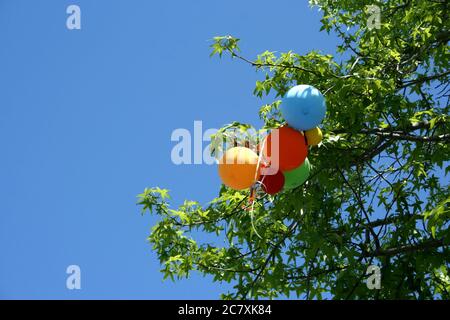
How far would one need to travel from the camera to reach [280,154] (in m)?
5.66

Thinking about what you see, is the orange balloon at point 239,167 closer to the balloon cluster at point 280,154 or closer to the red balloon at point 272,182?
the balloon cluster at point 280,154

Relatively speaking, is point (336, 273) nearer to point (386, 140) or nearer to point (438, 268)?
point (438, 268)

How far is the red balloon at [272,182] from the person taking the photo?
572 cm

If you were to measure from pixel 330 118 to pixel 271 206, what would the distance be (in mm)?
1362

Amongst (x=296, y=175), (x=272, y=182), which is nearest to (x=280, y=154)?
(x=272, y=182)

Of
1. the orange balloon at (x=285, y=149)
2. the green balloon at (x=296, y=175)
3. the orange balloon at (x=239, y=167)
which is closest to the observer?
the orange balloon at (x=239, y=167)

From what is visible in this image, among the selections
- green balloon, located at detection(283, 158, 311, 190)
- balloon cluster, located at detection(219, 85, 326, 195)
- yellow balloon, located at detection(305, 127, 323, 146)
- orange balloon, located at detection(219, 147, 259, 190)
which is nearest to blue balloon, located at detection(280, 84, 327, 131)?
balloon cluster, located at detection(219, 85, 326, 195)

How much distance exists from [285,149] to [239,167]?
41cm

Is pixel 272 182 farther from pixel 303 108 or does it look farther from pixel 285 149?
pixel 303 108

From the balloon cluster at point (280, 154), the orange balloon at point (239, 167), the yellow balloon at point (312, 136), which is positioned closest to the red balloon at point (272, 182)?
the balloon cluster at point (280, 154)

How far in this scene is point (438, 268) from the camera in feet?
22.4

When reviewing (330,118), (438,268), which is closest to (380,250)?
(438,268)

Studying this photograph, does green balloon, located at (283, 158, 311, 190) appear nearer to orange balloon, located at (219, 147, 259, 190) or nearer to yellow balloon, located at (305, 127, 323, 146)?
yellow balloon, located at (305, 127, 323, 146)
